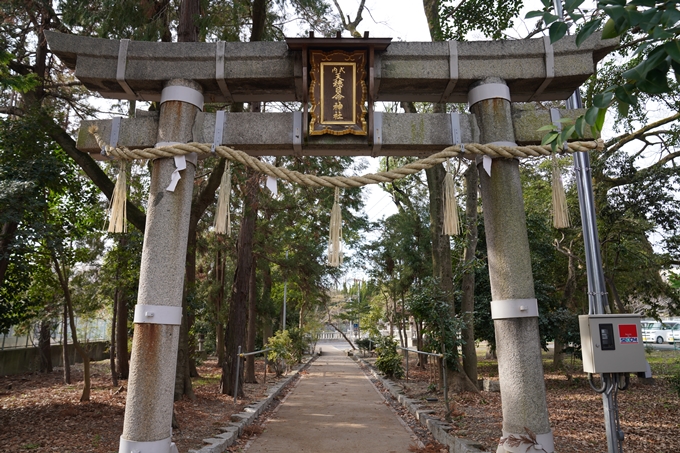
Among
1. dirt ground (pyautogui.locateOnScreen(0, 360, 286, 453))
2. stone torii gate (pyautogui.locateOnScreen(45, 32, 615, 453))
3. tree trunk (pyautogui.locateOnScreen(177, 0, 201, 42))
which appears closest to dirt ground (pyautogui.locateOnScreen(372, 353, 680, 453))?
stone torii gate (pyautogui.locateOnScreen(45, 32, 615, 453))

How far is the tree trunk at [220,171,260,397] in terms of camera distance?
29.8ft

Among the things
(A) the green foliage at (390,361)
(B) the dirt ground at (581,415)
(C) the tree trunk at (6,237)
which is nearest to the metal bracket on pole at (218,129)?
(C) the tree trunk at (6,237)

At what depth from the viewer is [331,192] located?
34.5 feet

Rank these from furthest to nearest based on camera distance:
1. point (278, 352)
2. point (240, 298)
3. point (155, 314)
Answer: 1. point (278, 352)
2. point (240, 298)
3. point (155, 314)

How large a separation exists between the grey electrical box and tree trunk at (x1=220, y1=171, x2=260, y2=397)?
6.39 metres

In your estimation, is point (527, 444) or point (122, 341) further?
point (122, 341)

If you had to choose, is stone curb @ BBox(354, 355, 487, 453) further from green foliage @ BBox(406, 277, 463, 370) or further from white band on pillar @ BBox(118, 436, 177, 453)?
white band on pillar @ BBox(118, 436, 177, 453)

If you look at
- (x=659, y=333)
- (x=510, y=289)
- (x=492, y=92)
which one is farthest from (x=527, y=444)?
(x=659, y=333)

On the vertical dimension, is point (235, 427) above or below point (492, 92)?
below

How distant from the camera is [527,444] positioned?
3402mm

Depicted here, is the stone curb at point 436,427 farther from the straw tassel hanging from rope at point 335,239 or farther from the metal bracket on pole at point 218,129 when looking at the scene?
the metal bracket on pole at point 218,129

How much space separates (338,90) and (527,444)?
3239mm

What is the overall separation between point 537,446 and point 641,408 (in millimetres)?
5750

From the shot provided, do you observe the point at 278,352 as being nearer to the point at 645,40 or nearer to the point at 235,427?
the point at 235,427
